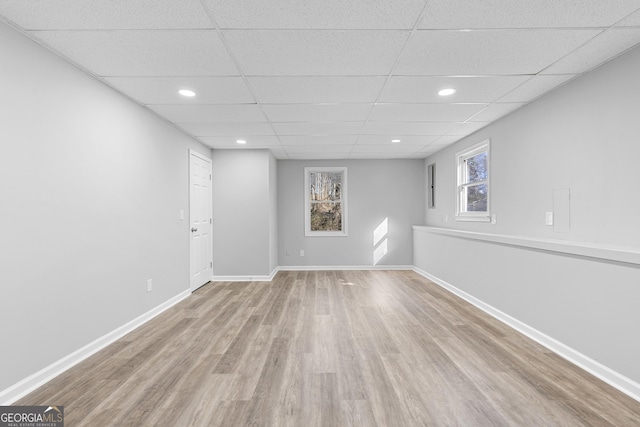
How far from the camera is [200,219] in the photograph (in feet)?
15.9

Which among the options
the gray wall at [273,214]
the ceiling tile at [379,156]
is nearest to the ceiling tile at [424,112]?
the ceiling tile at [379,156]

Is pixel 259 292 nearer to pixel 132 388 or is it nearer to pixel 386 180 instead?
pixel 132 388

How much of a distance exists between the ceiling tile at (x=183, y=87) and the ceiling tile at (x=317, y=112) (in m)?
0.37

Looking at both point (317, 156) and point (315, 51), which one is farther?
point (317, 156)

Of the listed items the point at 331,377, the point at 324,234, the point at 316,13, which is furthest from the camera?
the point at 324,234

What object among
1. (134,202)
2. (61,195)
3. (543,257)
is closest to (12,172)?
(61,195)

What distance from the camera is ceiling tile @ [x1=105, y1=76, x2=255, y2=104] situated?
265 centimetres

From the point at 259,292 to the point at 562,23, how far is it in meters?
4.35

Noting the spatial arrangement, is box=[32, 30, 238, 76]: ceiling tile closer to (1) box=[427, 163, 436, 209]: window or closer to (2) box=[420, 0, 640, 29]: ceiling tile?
(2) box=[420, 0, 640, 29]: ceiling tile

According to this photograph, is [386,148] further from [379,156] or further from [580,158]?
[580,158]

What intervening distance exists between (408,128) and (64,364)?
427cm

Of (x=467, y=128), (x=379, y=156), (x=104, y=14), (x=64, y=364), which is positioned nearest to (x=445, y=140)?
(x=467, y=128)

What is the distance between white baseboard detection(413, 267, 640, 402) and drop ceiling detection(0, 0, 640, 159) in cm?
224

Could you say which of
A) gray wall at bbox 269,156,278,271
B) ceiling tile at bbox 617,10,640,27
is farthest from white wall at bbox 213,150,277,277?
ceiling tile at bbox 617,10,640,27
